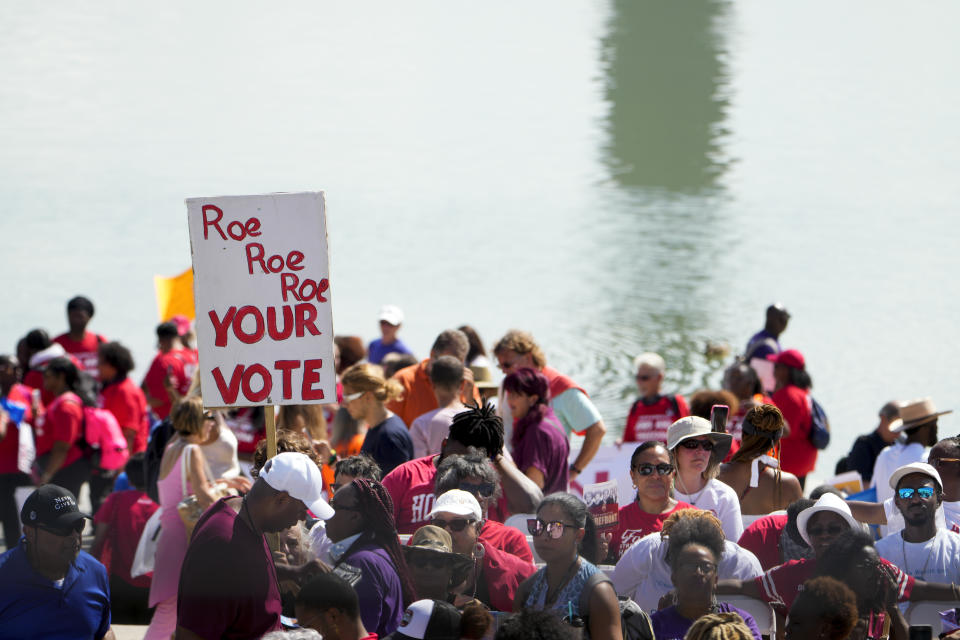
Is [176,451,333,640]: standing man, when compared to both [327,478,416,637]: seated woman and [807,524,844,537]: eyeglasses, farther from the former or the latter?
[807,524,844,537]: eyeglasses

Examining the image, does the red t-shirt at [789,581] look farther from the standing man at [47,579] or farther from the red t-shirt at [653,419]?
the red t-shirt at [653,419]

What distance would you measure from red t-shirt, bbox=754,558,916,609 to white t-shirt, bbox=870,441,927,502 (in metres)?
1.74

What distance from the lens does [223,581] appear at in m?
3.60

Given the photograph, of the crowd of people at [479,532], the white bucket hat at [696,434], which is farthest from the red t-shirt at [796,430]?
the white bucket hat at [696,434]

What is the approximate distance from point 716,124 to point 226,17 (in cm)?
930

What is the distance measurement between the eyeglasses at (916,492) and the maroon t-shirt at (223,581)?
7.93 ft

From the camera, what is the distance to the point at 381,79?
1944 cm

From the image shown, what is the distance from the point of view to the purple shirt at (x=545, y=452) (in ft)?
19.5

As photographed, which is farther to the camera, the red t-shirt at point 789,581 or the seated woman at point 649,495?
the seated woman at point 649,495

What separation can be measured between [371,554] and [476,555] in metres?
0.52

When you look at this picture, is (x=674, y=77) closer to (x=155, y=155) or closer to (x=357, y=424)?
(x=155, y=155)

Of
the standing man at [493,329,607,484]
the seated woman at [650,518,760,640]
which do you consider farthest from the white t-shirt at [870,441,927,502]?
the seated woman at [650,518,760,640]

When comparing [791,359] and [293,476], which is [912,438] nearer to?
[791,359]

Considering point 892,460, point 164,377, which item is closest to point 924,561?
point 892,460
